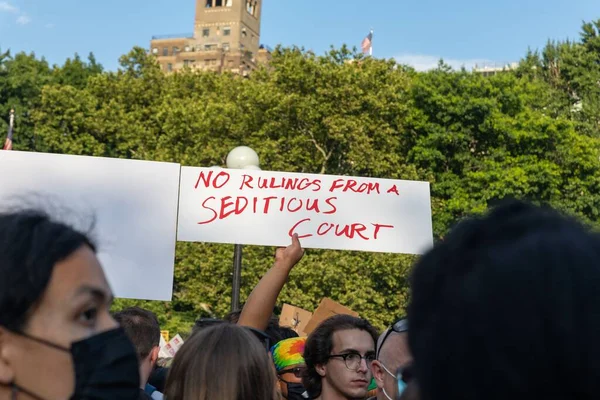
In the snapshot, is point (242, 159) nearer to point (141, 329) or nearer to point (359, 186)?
point (359, 186)

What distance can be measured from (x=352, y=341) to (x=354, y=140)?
26.8 meters

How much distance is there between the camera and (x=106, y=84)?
38.1 m

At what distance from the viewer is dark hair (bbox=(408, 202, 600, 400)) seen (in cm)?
86

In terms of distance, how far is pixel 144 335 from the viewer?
15.6ft

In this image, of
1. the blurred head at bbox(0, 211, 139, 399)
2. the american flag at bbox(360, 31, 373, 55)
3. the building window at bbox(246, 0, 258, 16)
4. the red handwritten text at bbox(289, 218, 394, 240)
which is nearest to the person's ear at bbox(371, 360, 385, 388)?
the red handwritten text at bbox(289, 218, 394, 240)

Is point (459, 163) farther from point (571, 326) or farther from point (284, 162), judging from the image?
point (571, 326)

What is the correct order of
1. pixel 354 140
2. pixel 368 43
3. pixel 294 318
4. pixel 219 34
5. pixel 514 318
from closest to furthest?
pixel 514 318, pixel 294 318, pixel 354 140, pixel 368 43, pixel 219 34

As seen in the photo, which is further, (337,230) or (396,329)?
(337,230)

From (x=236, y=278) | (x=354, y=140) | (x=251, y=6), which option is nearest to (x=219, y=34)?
(x=251, y=6)

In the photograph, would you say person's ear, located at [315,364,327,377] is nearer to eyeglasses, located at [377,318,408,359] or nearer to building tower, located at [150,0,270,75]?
eyeglasses, located at [377,318,408,359]

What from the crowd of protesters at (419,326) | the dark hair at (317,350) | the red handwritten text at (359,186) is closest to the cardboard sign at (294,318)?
the red handwritten text at (359,186)

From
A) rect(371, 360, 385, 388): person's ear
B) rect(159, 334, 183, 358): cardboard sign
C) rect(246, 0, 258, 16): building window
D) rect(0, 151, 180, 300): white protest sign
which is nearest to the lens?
rect(371, 360, 385, 388): person's ear

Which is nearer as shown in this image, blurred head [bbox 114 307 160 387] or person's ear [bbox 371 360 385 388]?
person's ear [bbox 371 360 385 388]

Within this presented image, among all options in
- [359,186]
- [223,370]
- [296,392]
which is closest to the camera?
[223,370]
